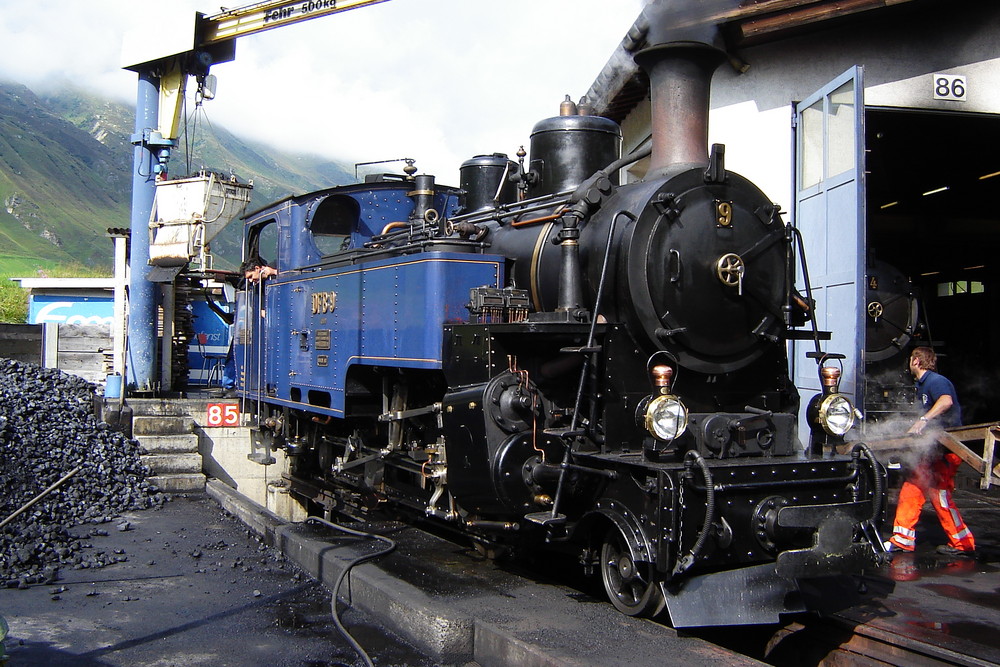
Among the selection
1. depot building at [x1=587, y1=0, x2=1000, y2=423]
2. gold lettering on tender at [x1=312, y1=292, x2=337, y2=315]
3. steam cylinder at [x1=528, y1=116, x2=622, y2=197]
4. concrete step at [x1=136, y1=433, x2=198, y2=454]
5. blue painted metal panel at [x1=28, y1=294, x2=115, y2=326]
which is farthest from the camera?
blue painted metal panel at [x1=28, y1=294, x2=115, y2=326]

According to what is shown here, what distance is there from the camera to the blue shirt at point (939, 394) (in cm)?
611

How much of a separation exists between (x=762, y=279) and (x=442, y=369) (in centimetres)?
196

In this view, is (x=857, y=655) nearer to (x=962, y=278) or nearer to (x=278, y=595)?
(x=278, y=595)

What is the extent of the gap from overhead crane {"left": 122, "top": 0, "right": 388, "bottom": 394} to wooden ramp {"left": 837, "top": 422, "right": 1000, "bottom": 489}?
9.38 metres

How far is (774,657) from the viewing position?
177 inches

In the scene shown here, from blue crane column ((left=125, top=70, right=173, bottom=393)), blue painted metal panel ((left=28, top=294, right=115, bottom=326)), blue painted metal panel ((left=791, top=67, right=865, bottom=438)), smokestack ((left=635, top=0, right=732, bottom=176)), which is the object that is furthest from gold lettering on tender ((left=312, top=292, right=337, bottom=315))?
blue painted metal panel ((left=28, top=294, right=115, bottom=326))

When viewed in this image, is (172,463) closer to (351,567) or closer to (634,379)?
→ (351,567)

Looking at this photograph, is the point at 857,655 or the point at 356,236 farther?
the point at 356,236

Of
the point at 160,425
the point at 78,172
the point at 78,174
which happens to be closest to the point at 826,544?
the point at 160,425

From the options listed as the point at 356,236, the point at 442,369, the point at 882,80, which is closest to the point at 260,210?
the point at 356,236

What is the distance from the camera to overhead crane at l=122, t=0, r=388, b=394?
11.9 m

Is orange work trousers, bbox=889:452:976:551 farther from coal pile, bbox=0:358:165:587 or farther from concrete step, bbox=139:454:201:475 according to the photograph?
concrete step, bbox=139:454:201:475

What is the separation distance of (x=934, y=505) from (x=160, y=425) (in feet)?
25.8

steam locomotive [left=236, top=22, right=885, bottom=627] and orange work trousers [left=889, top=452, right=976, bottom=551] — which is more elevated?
steam locomotive [left=236, top=22, right=885, bottom=627]
